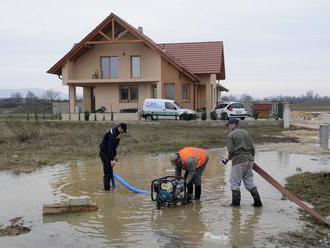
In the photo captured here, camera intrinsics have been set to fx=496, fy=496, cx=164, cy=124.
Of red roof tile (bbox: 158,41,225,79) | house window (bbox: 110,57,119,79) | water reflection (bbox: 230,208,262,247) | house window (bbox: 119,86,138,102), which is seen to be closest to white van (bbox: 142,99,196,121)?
house window (bbox: 119,86,138,102)

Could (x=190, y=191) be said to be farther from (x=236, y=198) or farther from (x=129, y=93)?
(x=129, y=93)

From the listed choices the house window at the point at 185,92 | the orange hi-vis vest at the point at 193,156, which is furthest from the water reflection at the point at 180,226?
the house window at the point at 185,92

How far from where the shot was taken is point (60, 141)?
22172mm

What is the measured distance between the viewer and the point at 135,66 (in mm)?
38438

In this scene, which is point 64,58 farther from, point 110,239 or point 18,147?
point 110,239

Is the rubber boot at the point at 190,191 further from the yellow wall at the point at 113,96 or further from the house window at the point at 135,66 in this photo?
the yellow wall at the point at 113,96

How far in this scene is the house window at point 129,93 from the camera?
3938 centimetres

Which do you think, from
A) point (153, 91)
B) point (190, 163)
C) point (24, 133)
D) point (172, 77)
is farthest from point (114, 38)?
point (190, 163)

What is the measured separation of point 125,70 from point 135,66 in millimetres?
857

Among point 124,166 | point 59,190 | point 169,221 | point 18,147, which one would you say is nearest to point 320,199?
point 169,221

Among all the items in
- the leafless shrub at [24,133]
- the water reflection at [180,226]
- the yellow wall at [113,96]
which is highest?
the yellow wall at [113,96]

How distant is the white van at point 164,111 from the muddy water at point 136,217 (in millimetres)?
20957

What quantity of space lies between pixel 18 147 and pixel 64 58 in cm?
1933

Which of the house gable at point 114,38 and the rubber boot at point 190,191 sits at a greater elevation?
the house gable at point 114,38
